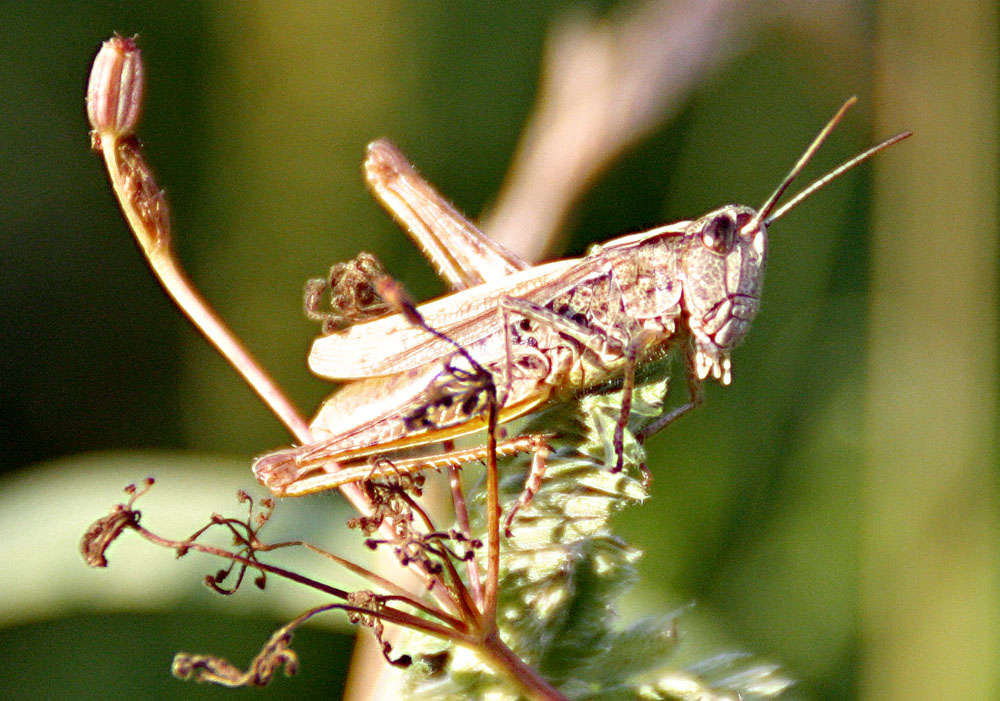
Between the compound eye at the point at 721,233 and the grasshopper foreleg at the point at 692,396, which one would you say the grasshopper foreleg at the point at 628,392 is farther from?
the compound eye at the point at 721,233

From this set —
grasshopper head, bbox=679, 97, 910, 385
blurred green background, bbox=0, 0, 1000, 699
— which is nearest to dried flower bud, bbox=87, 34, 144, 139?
blurred green background, bbox=0, 0, 1000, 699

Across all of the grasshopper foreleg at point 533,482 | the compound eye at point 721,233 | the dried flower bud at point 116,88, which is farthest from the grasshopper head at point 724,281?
the dried flower bud at point 116,88

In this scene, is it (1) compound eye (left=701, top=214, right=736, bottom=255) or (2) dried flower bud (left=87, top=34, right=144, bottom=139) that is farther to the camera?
(1) compound eye (left=701, top=214, right=736, bottom=255)

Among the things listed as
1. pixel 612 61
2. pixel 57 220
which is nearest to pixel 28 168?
pixel 57 220

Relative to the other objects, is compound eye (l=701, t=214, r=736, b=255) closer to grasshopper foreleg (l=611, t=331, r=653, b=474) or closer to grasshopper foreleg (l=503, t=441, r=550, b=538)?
grasshopper foreleg (l=611, t=331, r=653, b=474)

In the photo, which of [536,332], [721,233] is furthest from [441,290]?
[721,233]

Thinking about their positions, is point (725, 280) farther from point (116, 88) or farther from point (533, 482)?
point (116, 88)

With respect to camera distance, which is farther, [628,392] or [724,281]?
[724,281]

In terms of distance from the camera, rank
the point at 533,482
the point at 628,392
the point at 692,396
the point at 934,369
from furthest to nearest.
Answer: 1. the point at 934,369
2. the point at 692,396
3. the point at 628,392
4. the point at 533,482
